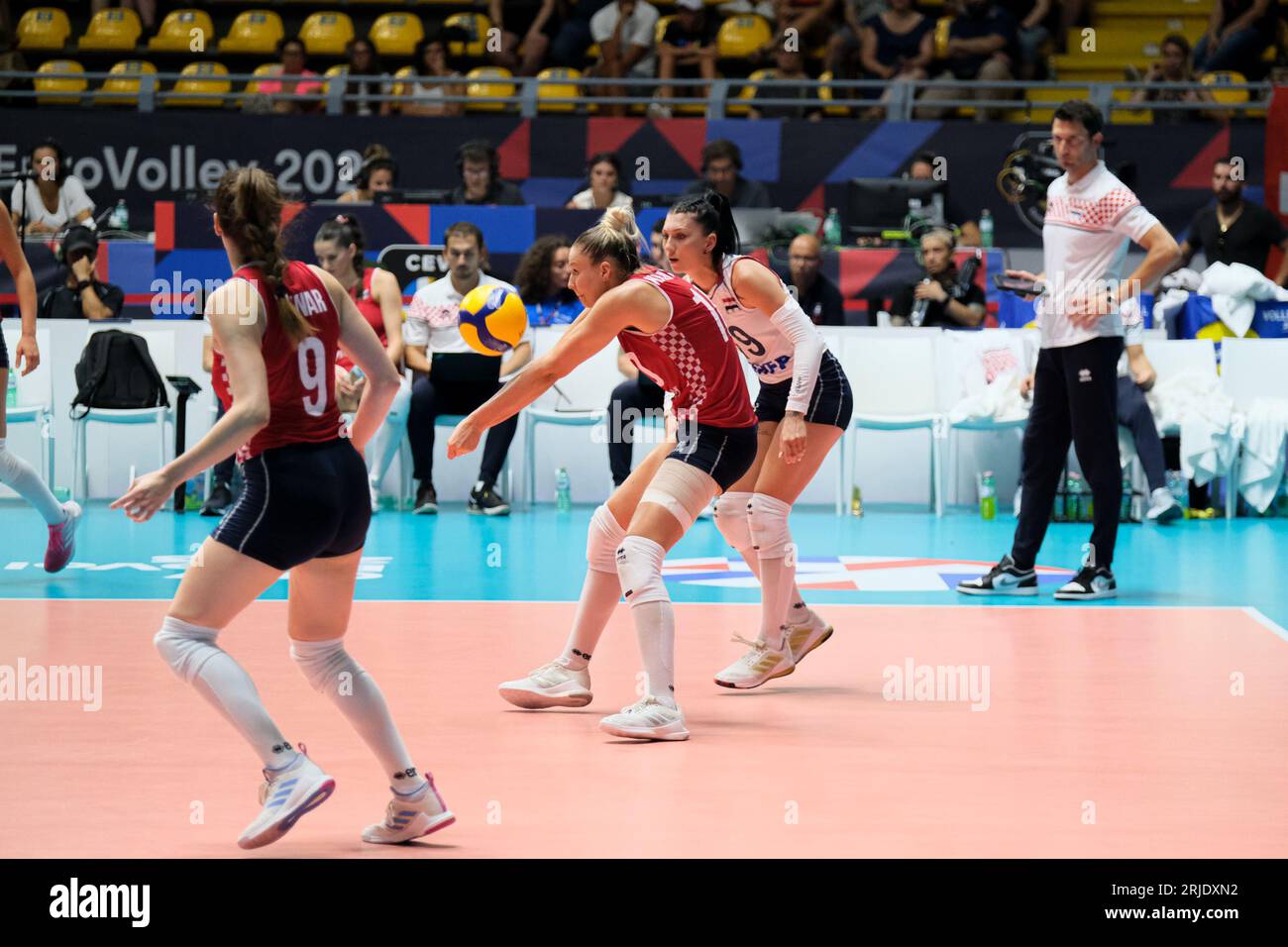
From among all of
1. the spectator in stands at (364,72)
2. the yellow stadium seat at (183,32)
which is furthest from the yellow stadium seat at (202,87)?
the spectator in stands at (364,72)

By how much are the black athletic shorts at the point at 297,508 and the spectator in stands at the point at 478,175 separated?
340 inches

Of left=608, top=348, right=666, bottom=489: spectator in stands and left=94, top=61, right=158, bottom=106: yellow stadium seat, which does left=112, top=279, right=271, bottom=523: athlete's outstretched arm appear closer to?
left=608, top=348, right=666, bottom=489: spectator in stands

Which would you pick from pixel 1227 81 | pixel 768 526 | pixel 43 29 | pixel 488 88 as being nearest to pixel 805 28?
pixel 488 88

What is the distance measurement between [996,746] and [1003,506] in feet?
21.6

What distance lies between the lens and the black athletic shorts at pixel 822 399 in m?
5.67

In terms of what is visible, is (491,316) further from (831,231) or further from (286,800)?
(831,231)

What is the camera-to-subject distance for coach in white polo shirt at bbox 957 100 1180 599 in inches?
277


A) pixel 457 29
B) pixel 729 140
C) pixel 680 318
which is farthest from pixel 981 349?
pixel 457 29

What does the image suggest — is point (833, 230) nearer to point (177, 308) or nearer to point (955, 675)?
point (177, 308)

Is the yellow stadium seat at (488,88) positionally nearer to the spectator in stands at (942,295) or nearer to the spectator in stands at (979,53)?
the spectator in stands at (979,53)

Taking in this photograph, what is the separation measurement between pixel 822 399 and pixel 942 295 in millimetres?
5605

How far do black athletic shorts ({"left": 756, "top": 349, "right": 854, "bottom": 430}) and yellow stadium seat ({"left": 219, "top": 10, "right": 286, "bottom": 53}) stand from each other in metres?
11.9

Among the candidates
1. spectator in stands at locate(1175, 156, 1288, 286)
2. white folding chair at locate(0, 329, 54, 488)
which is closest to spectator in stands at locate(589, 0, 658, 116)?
spectator in stands at locate(1175, 156, 1288, 286)

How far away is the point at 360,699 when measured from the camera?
3578 mm
